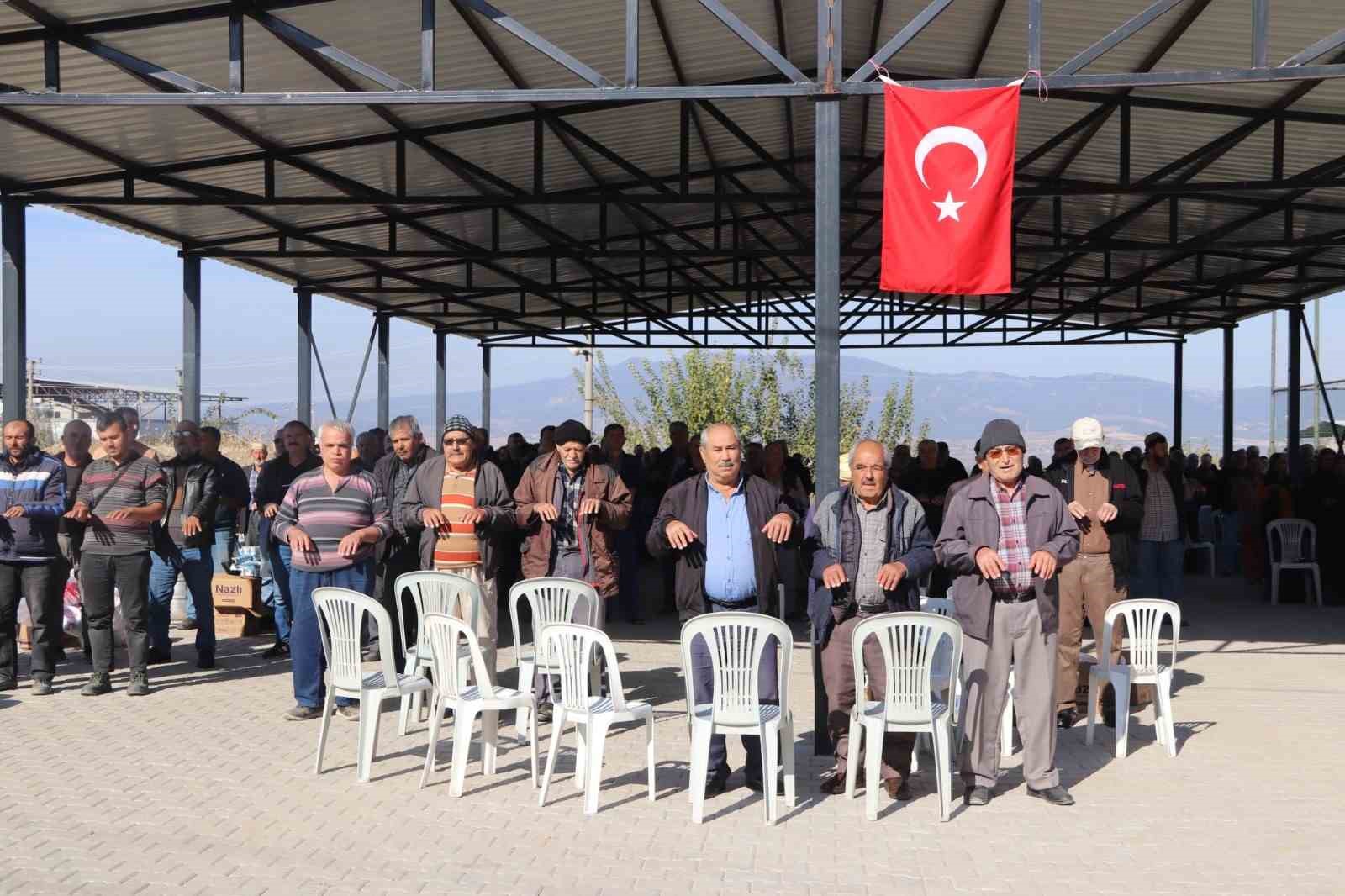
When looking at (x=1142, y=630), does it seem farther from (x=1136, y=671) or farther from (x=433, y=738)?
(x=433, y=738)

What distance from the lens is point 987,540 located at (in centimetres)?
580

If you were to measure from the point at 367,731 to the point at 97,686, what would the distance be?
2.86 meters

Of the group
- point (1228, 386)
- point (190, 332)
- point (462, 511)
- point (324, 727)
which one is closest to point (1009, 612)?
point (462, 511)

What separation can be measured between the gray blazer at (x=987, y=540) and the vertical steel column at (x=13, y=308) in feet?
23.8

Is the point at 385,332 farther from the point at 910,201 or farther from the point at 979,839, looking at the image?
the point at 979,839

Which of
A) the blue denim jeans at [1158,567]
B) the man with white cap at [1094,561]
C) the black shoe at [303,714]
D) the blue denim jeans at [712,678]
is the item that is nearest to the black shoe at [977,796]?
the blue denim jeans at [712,678]

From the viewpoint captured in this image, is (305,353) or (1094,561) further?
(305,353)

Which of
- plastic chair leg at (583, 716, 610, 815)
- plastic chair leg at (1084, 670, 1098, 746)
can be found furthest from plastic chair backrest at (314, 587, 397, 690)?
plastic chair leg at (1084, 670, 1098, 746)

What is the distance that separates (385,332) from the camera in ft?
72.7

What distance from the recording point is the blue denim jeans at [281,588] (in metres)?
9.18

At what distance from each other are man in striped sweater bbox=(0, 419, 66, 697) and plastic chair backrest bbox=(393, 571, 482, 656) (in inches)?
109

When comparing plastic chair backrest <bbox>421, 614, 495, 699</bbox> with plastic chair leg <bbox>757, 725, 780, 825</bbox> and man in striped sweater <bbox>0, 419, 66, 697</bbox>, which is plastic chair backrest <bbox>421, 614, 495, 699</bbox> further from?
man in striped sweater <bbox>0, 419, 66, 697</bbox>

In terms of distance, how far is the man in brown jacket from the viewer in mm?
7109

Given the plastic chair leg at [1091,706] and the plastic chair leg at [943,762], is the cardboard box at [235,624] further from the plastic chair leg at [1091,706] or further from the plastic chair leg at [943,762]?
the plastic chair leg at [943,762]
